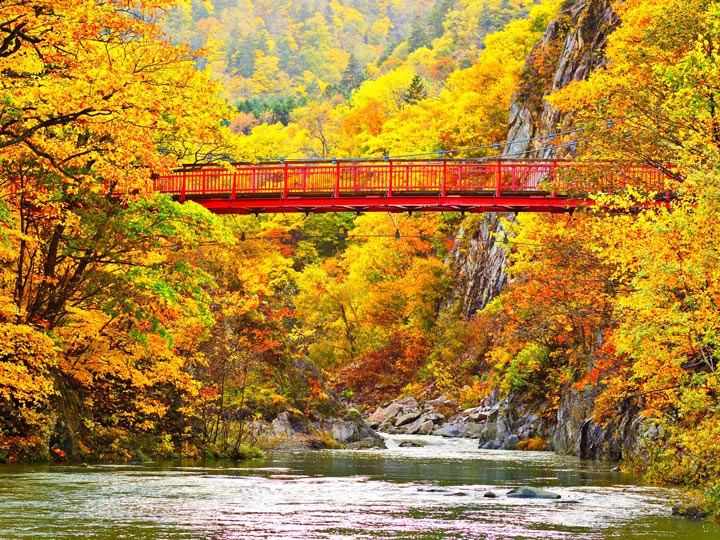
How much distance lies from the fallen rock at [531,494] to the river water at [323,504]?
0.49 metres

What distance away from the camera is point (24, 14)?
14008 millimetres

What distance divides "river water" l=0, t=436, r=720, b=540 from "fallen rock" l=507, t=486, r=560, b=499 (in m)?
0.49

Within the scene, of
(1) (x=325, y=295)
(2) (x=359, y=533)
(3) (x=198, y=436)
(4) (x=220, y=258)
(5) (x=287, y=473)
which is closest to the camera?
(2) (x=359, y=533)

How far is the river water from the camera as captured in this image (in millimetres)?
12727

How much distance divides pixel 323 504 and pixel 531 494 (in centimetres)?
407

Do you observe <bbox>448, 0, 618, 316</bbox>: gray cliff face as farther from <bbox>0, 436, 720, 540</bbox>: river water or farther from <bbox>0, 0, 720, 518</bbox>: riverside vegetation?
<bbox>0, 436, 720, 540</bbox>: river water

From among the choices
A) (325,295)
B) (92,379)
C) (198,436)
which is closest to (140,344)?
(92,379)

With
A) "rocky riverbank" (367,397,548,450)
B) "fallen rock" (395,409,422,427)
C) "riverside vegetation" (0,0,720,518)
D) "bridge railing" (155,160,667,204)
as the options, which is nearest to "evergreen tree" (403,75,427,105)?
"riverside vegetation" (0,0,720,518)

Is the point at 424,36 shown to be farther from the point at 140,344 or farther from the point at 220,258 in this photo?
the point at 140,344

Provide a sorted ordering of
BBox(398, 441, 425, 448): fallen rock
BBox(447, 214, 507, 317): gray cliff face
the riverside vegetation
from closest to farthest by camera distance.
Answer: the riverside vegetation, BBox(398, 441, 425, 448): fallen rock, BBox(447, 214, 507, 317): gray cliff face

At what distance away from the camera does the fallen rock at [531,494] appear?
17.8 m

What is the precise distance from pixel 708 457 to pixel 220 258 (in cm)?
2297

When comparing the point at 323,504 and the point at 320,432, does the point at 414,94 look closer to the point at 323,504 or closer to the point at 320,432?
the point at 320,432

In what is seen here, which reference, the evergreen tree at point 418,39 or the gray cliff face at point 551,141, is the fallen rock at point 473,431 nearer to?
the gray cliff face at point 551,141
